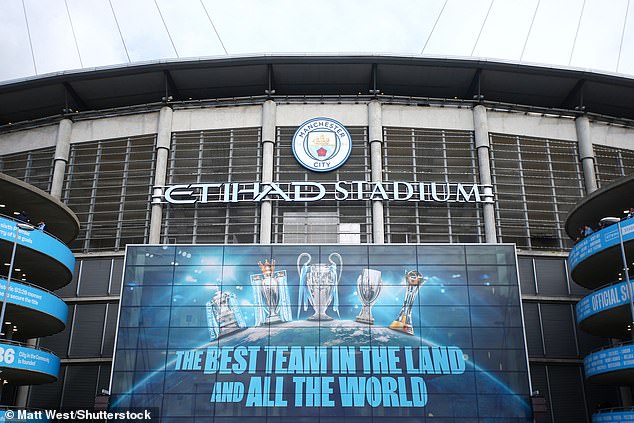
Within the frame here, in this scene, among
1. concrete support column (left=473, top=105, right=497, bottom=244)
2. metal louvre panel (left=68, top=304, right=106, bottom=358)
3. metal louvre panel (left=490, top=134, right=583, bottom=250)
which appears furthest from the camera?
metal louvre panel (left=490, top=134, right=583, bottom=250)

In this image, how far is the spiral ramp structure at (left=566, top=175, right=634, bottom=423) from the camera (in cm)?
3453

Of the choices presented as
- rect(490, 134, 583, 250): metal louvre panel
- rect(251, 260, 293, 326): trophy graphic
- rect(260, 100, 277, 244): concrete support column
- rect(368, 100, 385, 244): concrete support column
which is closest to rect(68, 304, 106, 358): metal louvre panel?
rect(260, 100, 277, 244): concrete support column

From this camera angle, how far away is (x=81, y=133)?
5209cm

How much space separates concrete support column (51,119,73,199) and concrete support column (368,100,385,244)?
23747 millimetres

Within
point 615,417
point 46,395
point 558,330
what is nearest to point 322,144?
point 558,330

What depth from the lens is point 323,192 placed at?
47.4 meters

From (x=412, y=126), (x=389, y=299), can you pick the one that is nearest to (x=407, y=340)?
(x=389, y=299)

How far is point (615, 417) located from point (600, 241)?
9425 millimetres

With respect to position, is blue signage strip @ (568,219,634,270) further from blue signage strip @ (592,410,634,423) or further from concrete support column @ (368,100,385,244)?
concrete support column @ (368,100,385,244)

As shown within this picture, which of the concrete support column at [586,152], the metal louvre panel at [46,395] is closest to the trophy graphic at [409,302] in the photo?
the concrete support column at [586,152]

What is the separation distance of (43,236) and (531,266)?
32.1 metres

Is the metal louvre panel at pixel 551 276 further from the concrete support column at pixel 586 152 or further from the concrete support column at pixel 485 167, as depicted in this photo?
the concrete support column at pixel 586 152

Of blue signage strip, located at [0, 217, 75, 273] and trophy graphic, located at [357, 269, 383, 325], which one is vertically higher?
blue signage strip, located at [0, 217, 75, 273]

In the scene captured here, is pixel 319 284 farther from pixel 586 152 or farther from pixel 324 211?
pixel 586 152
